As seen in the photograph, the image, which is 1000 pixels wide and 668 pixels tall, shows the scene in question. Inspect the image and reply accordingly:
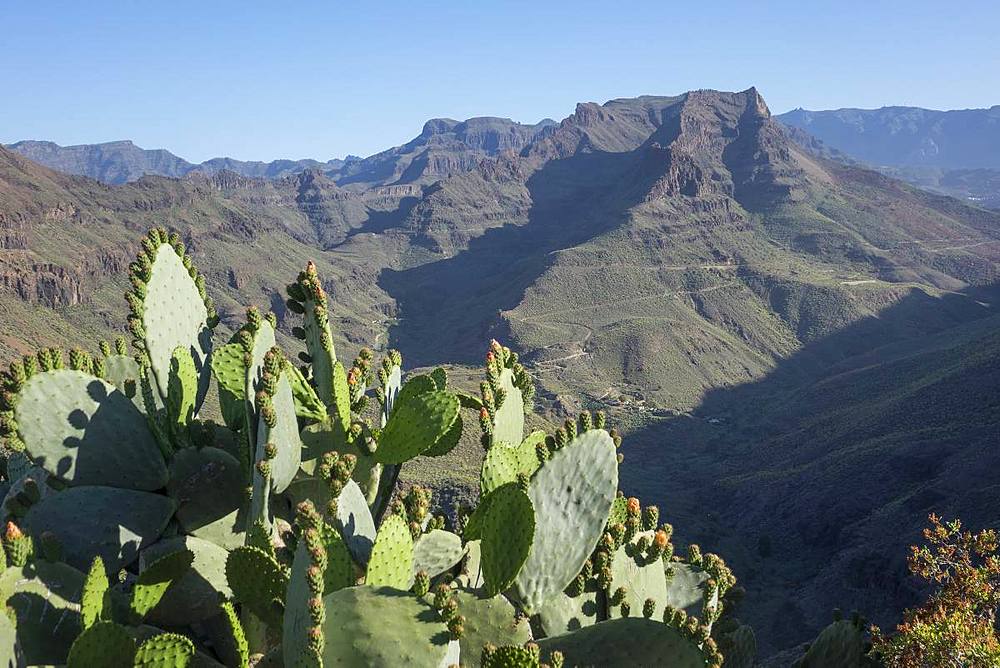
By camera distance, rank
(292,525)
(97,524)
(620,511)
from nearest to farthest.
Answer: (292,525) < (97,524) < (620,511)

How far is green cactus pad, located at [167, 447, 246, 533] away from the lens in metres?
5.00

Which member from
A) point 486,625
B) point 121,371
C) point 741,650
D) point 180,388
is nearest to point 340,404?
point 180,388

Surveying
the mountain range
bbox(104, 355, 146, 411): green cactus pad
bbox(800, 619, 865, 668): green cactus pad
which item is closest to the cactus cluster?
bbox(104, 355, 146, 411): green cactus pad

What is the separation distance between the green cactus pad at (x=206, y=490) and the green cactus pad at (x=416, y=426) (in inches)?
37.7

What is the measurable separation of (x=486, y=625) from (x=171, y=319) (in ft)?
10.9

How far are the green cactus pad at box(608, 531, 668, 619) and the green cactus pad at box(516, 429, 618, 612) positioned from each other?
0.39 meters

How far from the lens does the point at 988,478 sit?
49094 millimetres

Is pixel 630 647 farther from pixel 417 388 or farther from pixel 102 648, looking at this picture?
pixel 102 648

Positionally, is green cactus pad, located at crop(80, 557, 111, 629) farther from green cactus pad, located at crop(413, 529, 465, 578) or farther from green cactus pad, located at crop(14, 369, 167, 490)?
green cactus pad, located at crop(413, 529, 465, 578)

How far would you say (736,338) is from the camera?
5477 inches

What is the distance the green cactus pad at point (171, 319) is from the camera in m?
5.43

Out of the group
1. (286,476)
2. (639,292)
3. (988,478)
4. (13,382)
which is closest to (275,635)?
(286,476)

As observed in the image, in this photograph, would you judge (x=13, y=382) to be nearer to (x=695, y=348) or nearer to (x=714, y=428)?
(x=714, y=428)

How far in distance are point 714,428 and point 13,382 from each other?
10538cm
